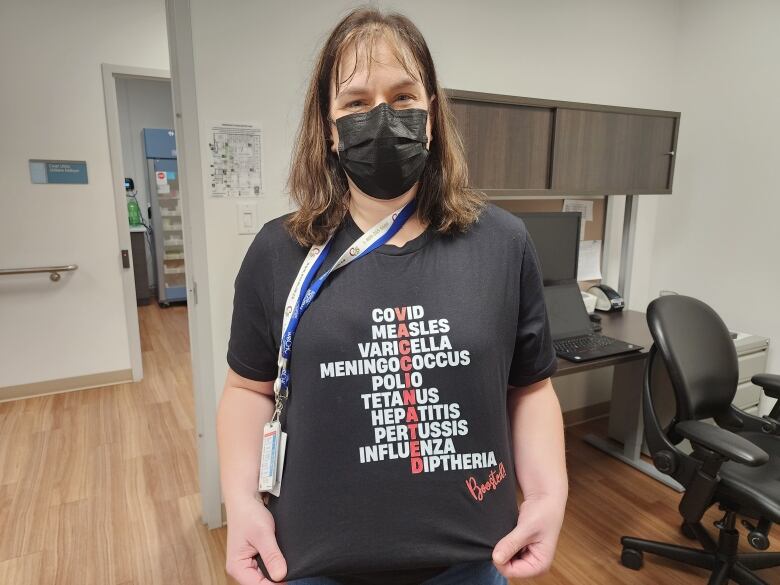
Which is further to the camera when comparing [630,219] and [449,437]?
[630,219]

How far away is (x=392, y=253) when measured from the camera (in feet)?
2.50

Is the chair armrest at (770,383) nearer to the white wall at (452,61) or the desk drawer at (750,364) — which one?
the desk drawer at (750,364)

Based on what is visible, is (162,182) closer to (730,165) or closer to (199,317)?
(199,317)

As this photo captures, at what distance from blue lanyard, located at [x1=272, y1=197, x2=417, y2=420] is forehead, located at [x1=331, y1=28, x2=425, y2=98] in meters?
0.20

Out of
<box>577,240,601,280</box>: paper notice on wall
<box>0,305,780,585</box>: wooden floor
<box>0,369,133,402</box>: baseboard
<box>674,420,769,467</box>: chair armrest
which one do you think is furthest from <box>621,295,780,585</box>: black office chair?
<box>0,369,133,402</box>: baseboard

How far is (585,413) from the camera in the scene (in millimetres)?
2881

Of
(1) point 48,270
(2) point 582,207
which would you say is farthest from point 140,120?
(2) point 582,207

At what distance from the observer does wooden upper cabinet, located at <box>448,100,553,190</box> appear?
1.82 metres

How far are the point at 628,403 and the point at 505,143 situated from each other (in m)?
1.43

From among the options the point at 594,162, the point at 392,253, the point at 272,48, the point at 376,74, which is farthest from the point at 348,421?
the point at 594,162

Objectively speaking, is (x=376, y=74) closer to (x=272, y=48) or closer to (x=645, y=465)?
(x=272, y=48)

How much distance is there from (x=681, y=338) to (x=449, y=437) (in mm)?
1280

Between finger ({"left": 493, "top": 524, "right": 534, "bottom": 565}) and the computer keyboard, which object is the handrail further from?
finger ({"left": 493, "top": 524, "right": 534, "bottom": 565})

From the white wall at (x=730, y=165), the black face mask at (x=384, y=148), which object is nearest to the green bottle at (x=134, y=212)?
the white wall at (x=730, y=165)
